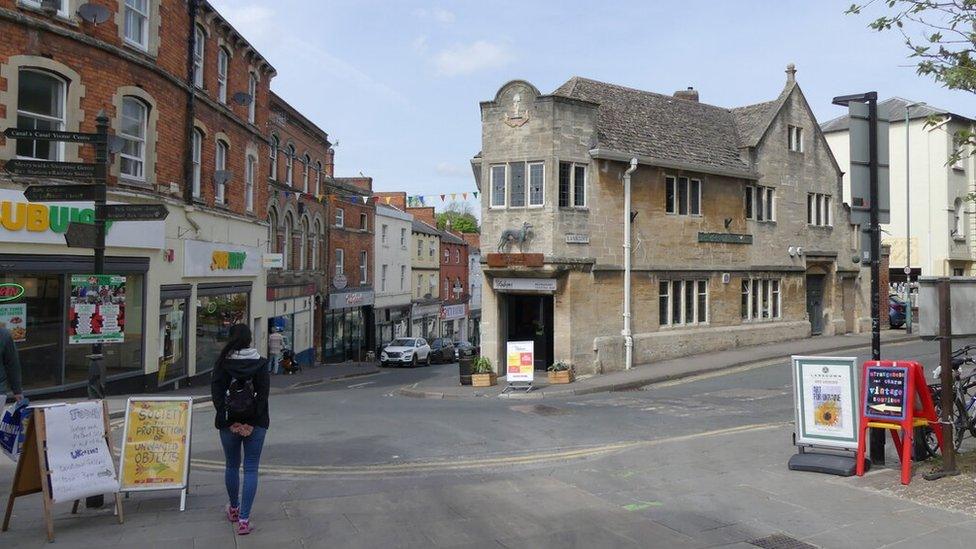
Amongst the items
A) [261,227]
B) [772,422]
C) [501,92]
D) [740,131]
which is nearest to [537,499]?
[772,422]

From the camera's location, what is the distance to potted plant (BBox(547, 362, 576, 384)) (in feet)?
66.5

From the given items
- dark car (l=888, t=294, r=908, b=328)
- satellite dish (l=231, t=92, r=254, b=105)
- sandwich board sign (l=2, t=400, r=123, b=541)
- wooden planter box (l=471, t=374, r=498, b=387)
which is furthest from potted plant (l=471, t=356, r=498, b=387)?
dark car (l=888, t=294, r=908, b=328)

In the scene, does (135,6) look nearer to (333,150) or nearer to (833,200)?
(333,150)

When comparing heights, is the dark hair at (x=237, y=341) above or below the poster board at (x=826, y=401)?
above

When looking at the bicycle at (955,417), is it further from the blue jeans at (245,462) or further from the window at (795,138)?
the window at (795,138)

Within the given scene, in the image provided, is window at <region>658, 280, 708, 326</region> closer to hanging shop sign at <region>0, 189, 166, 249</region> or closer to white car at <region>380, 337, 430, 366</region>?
white car at <region>380, 337, 430, 366</region>

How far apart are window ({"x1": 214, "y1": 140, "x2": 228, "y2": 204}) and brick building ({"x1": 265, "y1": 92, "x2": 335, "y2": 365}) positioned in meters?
4.48

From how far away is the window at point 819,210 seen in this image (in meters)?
29.7

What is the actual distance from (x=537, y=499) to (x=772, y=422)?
7.00m

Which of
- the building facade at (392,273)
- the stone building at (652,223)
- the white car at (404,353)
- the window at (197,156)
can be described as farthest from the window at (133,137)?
the building facade at (392,273)

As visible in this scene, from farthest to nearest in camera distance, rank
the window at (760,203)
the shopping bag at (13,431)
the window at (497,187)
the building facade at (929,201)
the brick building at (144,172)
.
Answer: the building facade at (929,201)
the window at (760,203)
the window at (497,187)
the brick building at (144,172)
the shopping bag at (13,431)

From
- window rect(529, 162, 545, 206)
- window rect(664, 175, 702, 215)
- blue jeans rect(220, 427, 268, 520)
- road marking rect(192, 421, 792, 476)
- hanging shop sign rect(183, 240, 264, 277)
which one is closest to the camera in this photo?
blue jeans rect(220, 427, 268, 520)

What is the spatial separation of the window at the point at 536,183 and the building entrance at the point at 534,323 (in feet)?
9.71

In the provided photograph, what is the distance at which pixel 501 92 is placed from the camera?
854 inches
